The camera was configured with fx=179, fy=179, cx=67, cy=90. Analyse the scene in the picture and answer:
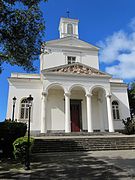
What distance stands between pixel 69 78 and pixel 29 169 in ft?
45.2

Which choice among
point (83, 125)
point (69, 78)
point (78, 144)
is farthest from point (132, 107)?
point (78, 144)

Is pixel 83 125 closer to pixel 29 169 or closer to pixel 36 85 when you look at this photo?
pixel 36 85

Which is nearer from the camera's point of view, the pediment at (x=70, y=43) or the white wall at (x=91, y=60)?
the pediment at (x=70, y=43)

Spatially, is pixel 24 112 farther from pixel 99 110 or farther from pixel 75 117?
pixel 99 110

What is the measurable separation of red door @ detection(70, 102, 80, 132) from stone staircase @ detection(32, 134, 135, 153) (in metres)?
7.28

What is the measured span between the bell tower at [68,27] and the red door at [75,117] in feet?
44.4

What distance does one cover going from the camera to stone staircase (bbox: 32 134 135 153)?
13.2 meters

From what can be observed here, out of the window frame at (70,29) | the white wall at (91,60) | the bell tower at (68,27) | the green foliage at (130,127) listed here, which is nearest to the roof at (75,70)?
the white wall at (91,60)

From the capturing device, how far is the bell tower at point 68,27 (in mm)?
30309

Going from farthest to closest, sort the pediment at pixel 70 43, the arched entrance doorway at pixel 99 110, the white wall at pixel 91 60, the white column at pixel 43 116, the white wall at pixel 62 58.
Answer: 1. the white wall at pixel 91 60
2. the pediment at pixel 70 43
3. the white wall at pixel 62 58
4. the arched entrance doorway at pixel 99 110
5. the white column at pixel 43 116

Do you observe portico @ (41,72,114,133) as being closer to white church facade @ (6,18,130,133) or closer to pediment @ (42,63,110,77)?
white church facade @ (6,18,130,133)

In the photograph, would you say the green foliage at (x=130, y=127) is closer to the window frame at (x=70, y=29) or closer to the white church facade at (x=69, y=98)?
the white church facade at (x=69, y=98)

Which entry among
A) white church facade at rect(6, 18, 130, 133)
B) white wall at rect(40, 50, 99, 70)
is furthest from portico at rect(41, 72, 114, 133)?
white wall at rect(40, 50, 99, 70)

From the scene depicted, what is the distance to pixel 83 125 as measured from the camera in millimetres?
21859
